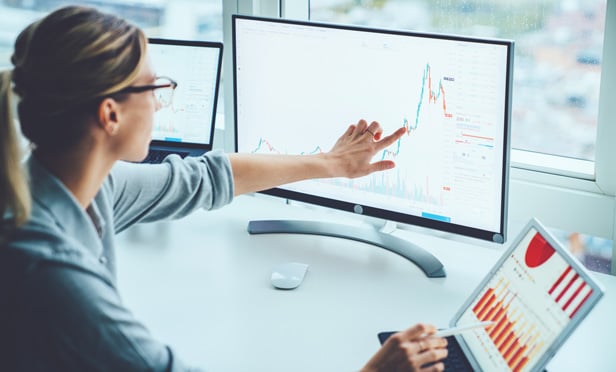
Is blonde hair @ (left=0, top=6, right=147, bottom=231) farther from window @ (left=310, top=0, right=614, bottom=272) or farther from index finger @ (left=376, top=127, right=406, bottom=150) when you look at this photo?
window @ (left=310, top=0, right=614, bottom=272)

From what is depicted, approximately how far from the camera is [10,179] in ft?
3.56

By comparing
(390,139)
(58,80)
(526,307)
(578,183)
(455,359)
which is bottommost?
(455,359)

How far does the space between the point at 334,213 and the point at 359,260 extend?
32 centimetres

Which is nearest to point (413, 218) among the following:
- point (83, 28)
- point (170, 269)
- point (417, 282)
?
point (417, 282)

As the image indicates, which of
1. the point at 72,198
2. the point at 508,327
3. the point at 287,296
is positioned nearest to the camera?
the point at 72,198

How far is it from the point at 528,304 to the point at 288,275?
54 centimetres

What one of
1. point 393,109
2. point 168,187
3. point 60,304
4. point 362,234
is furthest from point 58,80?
point 362,234

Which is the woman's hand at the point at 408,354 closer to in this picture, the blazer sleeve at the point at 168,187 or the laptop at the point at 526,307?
the laptop at the point at 526,307

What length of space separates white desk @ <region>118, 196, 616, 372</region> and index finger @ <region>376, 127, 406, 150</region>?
0.26 metres

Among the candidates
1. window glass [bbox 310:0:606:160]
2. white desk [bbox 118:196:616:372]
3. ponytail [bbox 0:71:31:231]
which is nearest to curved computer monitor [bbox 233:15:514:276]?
white desk [bbox 118:196:616:372]

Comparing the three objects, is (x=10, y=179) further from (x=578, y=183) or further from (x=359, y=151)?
(x=578, y=183)

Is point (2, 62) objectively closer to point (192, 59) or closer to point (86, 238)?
point (192, 59)

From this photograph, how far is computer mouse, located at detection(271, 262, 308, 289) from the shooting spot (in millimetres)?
1597

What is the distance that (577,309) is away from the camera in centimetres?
114
